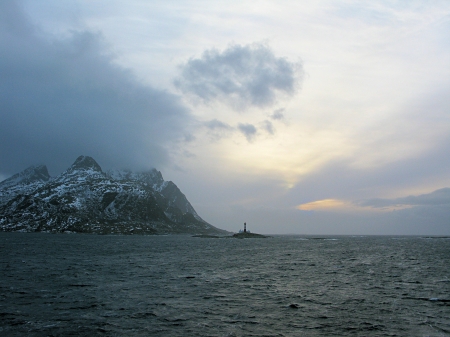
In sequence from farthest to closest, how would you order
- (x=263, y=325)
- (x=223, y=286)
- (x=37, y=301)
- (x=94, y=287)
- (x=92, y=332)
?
(x=223, y=286), (x=94, y=287), (x=37, y=301), (x=263, y=325), (x=92, y=332)

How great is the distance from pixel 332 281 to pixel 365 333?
34.5m

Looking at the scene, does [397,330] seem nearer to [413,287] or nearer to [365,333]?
[365,333]

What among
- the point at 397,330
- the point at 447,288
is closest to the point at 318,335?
the point at 397,330

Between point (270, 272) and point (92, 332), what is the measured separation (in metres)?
53.8

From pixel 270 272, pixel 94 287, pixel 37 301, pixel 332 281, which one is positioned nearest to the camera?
pixel 37 301

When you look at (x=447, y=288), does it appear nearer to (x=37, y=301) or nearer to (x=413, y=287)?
(x=413, y=287)

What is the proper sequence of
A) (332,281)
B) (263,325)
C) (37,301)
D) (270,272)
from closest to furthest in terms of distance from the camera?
1. (263,325)
2. (37,301)
3. (332,281)
4. (270,272)

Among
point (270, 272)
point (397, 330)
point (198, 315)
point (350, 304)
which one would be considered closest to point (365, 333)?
point (397, 330)

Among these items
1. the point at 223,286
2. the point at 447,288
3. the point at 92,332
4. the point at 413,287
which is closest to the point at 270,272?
the point at 223,286

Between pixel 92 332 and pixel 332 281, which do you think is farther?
pixel 332 281

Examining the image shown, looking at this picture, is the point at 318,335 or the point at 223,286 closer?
the point at 318,335

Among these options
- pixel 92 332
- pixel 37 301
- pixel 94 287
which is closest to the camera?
pixel 92 332

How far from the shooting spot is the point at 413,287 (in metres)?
59.3

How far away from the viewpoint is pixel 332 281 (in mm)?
66125
